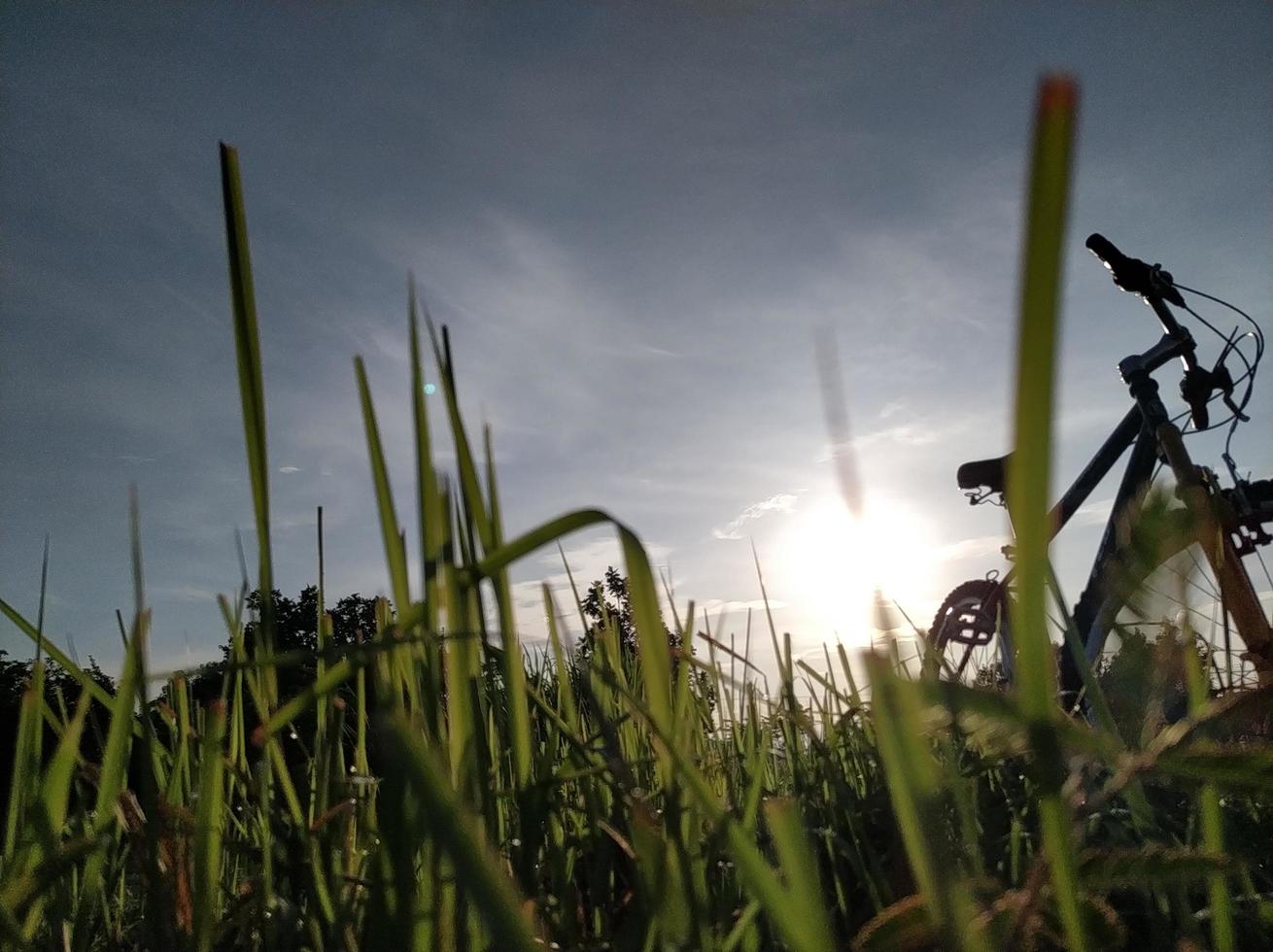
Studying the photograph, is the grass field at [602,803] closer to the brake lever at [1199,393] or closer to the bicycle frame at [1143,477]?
the bicycle frame at [1143,477]

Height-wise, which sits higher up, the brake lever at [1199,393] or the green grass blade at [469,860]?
the brake lever at [1199,393]

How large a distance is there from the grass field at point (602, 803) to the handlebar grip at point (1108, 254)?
12.7 ft

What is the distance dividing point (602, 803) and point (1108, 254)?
4.59 metres

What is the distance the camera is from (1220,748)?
0.41 metres

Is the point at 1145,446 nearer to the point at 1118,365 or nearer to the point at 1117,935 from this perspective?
the point at 1118,365

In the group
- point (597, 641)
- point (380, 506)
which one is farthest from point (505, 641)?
point (597, 641)

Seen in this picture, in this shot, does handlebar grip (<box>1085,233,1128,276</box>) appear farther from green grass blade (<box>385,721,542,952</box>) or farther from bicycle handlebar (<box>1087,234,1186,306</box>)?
green grass blade (<box>385,721,542,952</box>)

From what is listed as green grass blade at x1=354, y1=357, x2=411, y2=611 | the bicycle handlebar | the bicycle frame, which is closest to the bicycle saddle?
the bicycle frame

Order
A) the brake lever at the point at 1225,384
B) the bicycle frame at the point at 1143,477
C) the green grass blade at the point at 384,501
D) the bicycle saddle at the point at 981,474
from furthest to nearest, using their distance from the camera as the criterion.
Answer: the bicycle saddle at the point at 981,474 → the brake lever at the point at 1225,384 → the bicycle frame at the point at 1143,477 → the green grass blade at the point at 384,501

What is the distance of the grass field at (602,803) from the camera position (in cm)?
34

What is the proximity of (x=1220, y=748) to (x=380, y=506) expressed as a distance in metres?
0.57

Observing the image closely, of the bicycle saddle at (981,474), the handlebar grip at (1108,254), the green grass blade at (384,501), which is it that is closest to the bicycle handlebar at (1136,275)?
the handlebar grip at (1108,254)

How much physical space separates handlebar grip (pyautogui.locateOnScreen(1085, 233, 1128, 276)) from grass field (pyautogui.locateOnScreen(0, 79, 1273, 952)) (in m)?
3.86

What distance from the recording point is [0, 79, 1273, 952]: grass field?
0.34 meters
